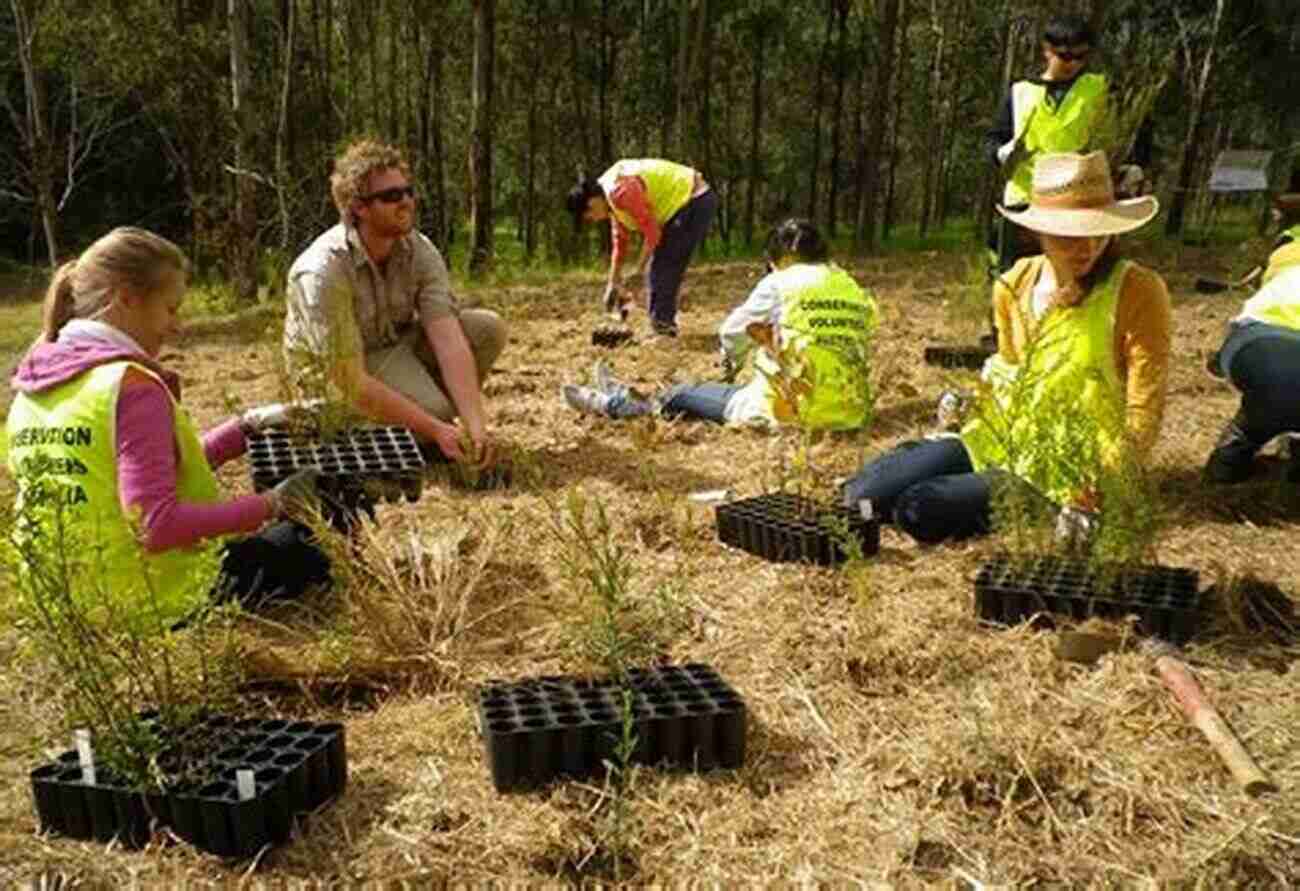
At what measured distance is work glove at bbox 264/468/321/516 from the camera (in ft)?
8.73

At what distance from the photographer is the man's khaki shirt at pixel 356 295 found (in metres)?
3.99

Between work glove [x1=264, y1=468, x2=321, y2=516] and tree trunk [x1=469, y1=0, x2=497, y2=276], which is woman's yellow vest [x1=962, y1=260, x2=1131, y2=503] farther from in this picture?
tree trunk [x1=469, y1=0, x2=497, y2=276]

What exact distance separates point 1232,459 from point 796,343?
5.28 feet

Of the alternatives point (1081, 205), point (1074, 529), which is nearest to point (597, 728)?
point (1074, 529)

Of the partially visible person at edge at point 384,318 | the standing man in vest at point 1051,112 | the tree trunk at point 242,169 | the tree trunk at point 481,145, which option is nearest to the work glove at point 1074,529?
the partially visible person at edge at point 384,318

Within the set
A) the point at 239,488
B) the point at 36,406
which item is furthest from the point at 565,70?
the point at 36,406

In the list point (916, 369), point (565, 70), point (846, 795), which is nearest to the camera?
point (846, 795)

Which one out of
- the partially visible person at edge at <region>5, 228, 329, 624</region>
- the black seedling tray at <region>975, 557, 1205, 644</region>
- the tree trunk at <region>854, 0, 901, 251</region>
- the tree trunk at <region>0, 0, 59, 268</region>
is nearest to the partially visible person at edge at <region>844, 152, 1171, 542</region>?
the black seedling tray at <region>975, 557, 1205, 644</region>

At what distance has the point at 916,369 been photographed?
19.5 feet

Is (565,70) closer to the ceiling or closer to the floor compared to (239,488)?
closer to the ceiling

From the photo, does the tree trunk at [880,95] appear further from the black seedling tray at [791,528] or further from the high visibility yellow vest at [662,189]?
the black seedling tray at [791,528]

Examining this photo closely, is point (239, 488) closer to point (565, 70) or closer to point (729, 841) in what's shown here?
point (729, 841)

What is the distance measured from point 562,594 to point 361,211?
1856 millimetres

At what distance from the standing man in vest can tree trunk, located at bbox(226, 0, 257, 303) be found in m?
6.98
